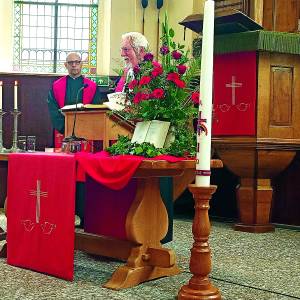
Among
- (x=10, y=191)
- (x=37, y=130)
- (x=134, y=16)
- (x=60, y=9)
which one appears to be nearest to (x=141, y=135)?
(x=10, y=191)

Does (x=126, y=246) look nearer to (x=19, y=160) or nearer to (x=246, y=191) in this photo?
(x=19, y=160)

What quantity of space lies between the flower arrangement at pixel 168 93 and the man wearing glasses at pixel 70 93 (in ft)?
9.84

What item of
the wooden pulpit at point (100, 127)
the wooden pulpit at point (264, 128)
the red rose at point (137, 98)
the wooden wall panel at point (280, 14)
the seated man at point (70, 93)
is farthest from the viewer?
the seated man at point (70, 93)

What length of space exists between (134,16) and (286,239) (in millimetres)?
4918

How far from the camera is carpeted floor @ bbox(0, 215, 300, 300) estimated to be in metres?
2.97

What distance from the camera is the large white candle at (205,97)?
268 centimetres

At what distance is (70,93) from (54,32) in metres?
3.08

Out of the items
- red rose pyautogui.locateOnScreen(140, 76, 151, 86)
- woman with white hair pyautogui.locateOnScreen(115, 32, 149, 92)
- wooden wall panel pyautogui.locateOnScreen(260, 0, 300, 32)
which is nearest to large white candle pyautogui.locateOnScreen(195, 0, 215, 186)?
red rose pyautogui.locateOnScreen(140, 76, 151, 86)

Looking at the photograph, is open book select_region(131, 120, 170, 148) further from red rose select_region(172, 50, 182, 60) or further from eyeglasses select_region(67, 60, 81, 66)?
eyeglasses select_region(67, 60, 81, 66)

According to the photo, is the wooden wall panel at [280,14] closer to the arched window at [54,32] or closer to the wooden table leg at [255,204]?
the wooden table leg at [255,204]

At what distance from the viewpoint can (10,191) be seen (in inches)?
142

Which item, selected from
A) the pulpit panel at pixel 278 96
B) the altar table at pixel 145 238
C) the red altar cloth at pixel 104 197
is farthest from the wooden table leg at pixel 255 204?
the altar table at pixel 145 238

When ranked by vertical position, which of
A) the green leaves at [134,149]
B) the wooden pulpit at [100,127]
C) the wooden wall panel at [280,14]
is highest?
the wooden wall panel at [280,14]

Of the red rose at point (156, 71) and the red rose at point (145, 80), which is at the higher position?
the red rose at point (156, 71)
